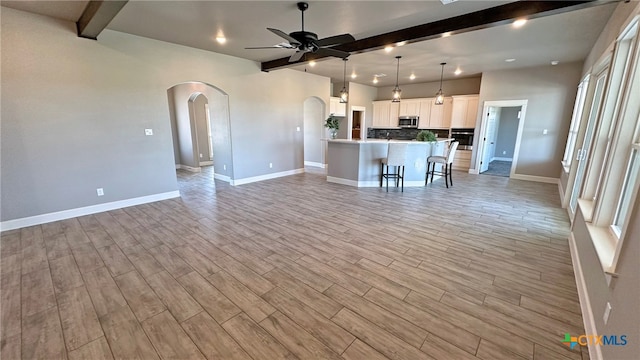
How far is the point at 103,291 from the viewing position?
2248 mm

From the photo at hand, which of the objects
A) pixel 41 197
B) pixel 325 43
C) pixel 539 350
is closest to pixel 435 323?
pixel 539 350

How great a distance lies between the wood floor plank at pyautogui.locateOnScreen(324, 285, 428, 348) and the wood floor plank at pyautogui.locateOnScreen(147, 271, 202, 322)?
1.12 meters

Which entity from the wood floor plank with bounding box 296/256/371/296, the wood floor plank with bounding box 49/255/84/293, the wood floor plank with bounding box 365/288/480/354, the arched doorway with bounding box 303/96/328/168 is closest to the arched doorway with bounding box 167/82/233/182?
the arched doorway with bounding box 303/96/328/168

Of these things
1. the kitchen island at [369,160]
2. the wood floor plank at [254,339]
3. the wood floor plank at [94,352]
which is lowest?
the wood floor plank at [94,352]

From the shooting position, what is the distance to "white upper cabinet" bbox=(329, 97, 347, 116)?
8.30 meters

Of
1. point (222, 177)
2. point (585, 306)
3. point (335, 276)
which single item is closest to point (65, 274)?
point (335, 276)

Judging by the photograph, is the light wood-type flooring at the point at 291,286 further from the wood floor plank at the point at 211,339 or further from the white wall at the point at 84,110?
the white wall at the point at 84,110

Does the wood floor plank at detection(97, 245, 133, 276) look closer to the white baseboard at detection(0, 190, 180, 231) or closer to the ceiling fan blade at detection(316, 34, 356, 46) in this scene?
the white baseboard at detection(0, 190, 180, 231)

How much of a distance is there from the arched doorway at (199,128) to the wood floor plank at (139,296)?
3823 millimetres

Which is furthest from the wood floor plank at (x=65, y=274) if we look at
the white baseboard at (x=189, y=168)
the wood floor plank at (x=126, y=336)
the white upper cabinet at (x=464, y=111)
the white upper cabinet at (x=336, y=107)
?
the white upper cabinet at (x=464, y=111)

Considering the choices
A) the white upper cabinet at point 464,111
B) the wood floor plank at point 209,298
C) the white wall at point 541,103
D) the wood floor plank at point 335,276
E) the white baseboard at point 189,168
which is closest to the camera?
the wood floor plank at point 209,298

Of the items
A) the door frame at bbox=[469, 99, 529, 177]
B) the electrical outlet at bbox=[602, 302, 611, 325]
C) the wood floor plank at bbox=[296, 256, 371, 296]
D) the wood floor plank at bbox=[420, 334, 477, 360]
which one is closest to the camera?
the electrical outlet at bbox=[602, 302, 611, 325]

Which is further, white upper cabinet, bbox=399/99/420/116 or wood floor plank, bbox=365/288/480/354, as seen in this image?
white upper cabinet, bbox=399/99/420/116

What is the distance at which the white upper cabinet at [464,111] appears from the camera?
752 cm
